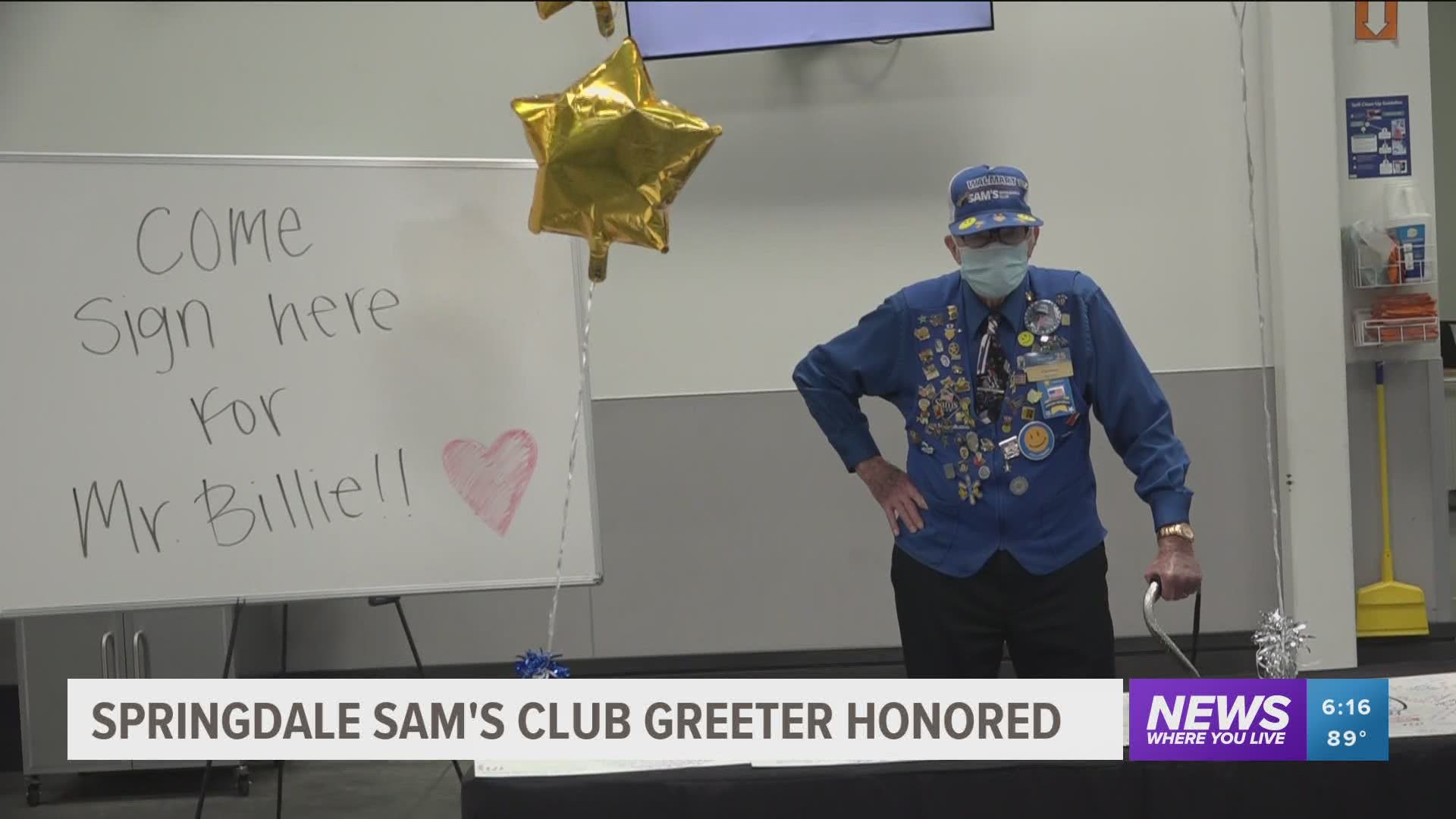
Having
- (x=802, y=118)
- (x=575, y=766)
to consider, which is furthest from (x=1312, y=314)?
(x=575, y=766)

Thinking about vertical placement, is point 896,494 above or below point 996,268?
below

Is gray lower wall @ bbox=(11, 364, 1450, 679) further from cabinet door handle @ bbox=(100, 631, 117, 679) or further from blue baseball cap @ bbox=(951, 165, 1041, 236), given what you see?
blue baseball cap @ bbox=(951, 165, 1041, 236)

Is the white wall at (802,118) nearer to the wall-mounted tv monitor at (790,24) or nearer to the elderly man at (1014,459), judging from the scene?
the wall-mounted tv monitor at (790,24)

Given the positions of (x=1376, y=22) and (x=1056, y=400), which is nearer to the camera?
(x=1056, y=400)

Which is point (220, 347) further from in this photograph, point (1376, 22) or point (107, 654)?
point (1376, 22)

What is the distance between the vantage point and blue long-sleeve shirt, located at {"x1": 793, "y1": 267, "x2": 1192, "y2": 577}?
1.69 metres

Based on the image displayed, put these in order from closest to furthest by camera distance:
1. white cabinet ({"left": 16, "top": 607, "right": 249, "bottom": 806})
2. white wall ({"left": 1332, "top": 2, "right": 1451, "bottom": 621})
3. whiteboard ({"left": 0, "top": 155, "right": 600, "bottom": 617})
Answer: whiteboard ({"left": 0, "top": 155, "right": 600, "bottom": 617}) < white cabinet ({"left": 16, "top": 607, "right": 249, "bottom": 806}) < white wall ({"left": 1332, "top": 2, "right": 1451, "bottom": 621})

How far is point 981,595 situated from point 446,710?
0.77 metres

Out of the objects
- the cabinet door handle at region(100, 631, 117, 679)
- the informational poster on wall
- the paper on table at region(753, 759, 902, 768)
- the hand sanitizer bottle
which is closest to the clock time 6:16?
the paper on table at region(753, 759, 902, 768)

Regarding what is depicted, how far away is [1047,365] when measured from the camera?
5.64 feet

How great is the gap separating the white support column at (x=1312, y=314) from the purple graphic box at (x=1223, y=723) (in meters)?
2.21

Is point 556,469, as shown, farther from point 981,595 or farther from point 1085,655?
point 1085,655

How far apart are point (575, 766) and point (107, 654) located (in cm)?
203

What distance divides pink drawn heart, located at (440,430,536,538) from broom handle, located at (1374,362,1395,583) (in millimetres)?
2669
